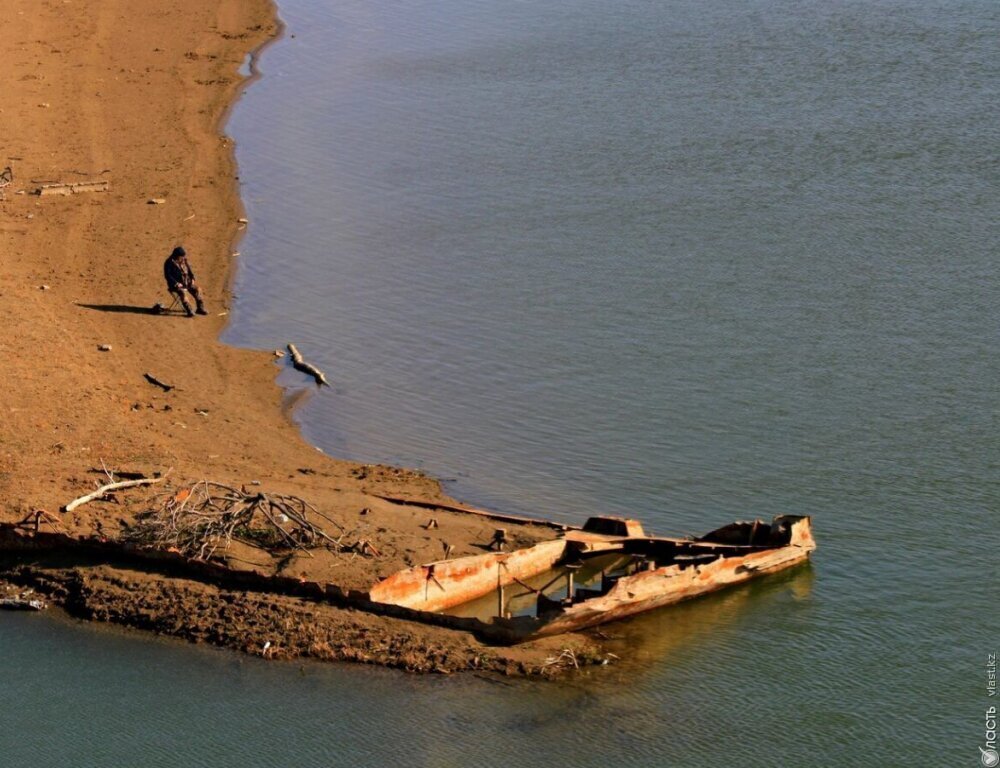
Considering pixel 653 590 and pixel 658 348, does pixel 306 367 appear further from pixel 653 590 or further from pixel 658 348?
pixel 653 590

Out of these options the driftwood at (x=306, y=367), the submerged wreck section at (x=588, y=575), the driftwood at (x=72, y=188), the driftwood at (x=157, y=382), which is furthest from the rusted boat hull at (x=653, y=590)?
the driftwood at (x=72, y=188)

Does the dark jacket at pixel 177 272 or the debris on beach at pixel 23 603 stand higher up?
the dark jacket at pixel 177 272

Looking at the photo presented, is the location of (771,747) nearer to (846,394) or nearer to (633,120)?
(846,394)

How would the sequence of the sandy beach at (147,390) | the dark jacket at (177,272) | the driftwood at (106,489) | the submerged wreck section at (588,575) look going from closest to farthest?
the submerged wreck section at (588,575), the sandy beach at (147,390), the driftwood at (106,489), the dark jacket at (177,272)

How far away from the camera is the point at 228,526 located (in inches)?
555

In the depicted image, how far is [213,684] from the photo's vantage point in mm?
12750

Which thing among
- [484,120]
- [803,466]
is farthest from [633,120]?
[803,466]

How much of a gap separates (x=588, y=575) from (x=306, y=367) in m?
6.69

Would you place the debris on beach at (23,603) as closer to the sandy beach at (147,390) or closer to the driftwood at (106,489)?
the sandy beach at (147,390)

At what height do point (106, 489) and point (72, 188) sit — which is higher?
point (72, 188)

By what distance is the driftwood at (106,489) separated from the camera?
14.7 m

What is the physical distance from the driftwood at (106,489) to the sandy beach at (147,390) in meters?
0.12

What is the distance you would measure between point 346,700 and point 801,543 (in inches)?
205

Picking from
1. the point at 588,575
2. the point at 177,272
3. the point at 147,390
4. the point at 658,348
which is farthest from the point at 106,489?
the point at 658,348
